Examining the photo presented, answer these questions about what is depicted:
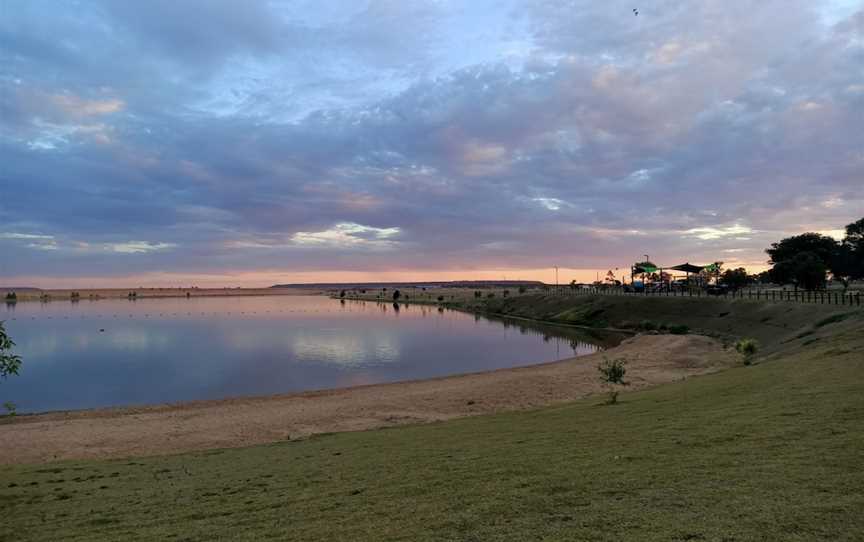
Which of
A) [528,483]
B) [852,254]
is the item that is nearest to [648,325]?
[528,483]

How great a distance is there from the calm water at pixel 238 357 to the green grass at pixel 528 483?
19783 mm

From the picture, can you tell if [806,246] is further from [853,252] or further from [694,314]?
[694,314]

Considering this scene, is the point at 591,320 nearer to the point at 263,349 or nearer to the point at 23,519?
the point at 263,349

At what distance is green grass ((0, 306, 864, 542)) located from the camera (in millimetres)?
6602

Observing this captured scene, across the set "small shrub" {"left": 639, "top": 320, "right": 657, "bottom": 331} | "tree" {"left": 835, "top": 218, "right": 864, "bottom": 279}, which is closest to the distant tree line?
"tree" {"left": 835, "top": 218, "right": 864, "bottom": 279}

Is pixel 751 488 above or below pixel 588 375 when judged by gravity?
above

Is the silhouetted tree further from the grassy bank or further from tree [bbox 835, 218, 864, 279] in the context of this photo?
the grassy bank

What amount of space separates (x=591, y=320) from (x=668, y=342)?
102 feet

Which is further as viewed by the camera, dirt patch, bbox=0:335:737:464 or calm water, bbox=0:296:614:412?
calm water, bbox=0:296:614:412


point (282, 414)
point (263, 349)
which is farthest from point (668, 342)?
point (263, 349)

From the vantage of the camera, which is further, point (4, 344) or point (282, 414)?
point (282, 414)

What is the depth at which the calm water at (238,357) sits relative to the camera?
34.0 meters

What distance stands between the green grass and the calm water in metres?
19.8

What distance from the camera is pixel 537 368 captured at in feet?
128
